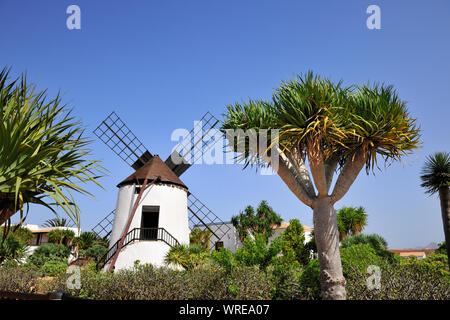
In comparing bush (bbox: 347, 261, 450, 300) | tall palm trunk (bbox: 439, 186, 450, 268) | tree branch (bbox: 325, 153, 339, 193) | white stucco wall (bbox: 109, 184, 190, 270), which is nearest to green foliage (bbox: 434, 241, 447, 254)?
tall palm trunk (bbox: 439, 186, 450, 268)

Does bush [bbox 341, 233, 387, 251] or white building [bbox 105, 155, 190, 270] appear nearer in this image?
white building [bbox 105, 155, 190, 270]

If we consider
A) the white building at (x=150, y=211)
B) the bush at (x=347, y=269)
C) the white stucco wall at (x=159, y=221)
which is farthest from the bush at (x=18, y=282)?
the bush at (x=347, y=269)

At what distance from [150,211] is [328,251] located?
1277 centimetres

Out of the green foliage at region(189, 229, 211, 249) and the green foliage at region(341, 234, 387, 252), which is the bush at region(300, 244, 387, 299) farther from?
the green foliage at region(189, 229, 211, 249)

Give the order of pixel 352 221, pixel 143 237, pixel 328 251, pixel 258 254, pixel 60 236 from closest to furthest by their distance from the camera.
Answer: pixel 328 251 → pixel 258 254 → pixel 143 237 → pixel 352 221 → pixel 60 236

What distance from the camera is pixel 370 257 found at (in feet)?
29.2

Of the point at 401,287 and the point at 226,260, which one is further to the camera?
the point at 226,260

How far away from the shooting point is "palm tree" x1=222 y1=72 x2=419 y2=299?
23.9ft

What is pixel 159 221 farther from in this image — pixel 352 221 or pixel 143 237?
pixel 352 221

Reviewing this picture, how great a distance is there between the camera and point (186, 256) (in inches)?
631

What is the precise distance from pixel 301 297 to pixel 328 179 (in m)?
3.59

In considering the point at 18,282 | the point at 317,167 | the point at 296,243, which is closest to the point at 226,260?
the point at 317,167

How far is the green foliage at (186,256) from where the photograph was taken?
50.2 feet
